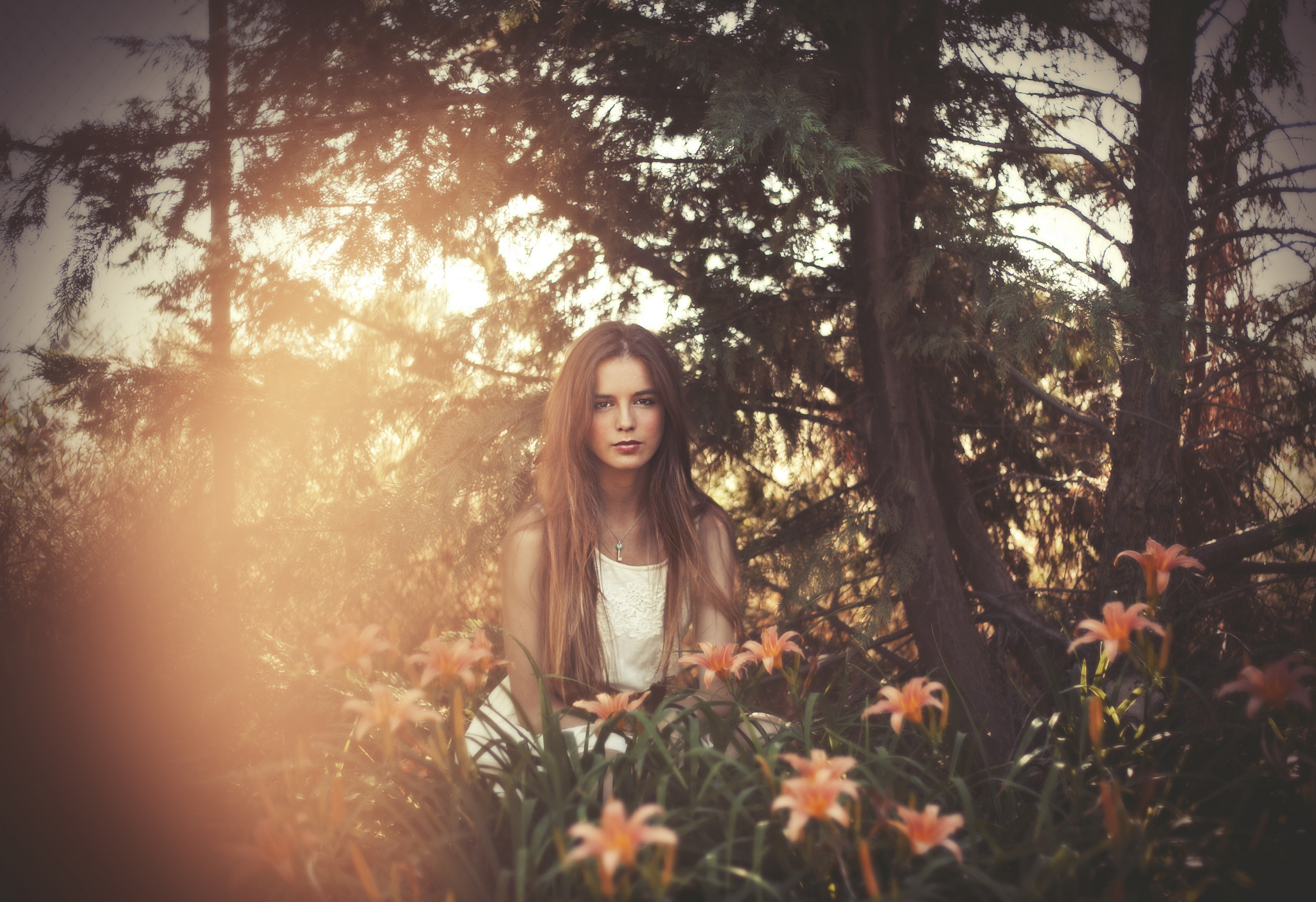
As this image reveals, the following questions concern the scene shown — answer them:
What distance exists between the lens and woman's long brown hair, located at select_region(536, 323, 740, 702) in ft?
7.28

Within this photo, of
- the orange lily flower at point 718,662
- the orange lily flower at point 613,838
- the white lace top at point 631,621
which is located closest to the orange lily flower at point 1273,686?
the orange lily flower at point 718,662

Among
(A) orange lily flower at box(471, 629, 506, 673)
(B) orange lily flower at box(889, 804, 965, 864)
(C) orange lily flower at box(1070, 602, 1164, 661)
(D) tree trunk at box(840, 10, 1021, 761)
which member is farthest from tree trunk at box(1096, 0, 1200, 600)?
(A) orange lily flower at box(471, 629, 506, 673)

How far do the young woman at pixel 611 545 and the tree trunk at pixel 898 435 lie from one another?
685 millimetres

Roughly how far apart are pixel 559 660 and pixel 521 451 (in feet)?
2.11

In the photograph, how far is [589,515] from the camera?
2.35m

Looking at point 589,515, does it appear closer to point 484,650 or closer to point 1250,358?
point 484,650


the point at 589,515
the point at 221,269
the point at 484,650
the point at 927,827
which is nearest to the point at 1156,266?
the point at 589,515

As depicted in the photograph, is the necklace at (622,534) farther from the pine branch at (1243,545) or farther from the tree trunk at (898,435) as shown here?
the pine branch at (1243,545)

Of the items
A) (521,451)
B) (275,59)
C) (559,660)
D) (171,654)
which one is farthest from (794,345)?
(171,654)

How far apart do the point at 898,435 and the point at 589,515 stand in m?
1.12

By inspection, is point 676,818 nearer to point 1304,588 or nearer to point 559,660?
point 559,660

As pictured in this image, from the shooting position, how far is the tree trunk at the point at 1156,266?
241 centimetres

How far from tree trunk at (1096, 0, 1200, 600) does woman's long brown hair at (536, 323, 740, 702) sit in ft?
4.14

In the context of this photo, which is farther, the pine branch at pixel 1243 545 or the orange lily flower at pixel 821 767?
the pine branch at pixel 1243 545
